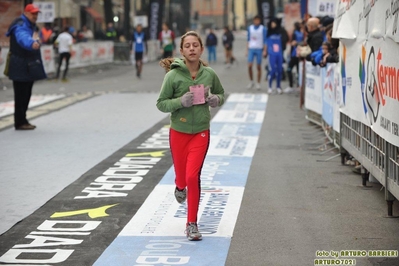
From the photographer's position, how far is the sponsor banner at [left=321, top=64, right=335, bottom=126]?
1349 centimetres

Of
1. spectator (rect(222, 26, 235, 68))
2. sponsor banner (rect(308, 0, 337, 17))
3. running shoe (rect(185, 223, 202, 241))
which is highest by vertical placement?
sponsor banner (rect(308, 0, 337, 17))

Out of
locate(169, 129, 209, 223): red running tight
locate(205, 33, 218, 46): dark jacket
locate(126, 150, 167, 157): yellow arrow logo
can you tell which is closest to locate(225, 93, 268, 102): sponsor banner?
locate(126, 150, 167, 157): yellow arrow logo

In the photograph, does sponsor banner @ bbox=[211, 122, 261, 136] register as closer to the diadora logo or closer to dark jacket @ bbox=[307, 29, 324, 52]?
dark jacket @ bbox=[307, 29, 324, 52]

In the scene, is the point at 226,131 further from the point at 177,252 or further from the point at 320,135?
the point at 177,252

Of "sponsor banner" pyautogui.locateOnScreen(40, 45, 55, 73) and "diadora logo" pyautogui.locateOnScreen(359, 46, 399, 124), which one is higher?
"diadora logo" pyautogui.locateOnScreen(359, 46, 399, 124)

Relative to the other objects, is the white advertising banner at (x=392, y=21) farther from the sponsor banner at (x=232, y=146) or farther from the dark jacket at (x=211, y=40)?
the dark jacket at (x=211, y=40)

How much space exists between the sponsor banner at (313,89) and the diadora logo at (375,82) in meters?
5.75

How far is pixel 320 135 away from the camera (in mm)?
15180

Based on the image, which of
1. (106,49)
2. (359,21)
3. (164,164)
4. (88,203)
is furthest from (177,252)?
(106,49)

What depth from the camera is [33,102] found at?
849 inches

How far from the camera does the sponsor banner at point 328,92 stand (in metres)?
13.5

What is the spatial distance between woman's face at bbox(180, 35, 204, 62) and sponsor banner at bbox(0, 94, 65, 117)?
1139 centimetres

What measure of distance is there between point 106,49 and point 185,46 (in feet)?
120

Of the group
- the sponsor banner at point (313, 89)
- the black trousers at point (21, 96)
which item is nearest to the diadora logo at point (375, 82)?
the sponsor banner at point (313, 89)
